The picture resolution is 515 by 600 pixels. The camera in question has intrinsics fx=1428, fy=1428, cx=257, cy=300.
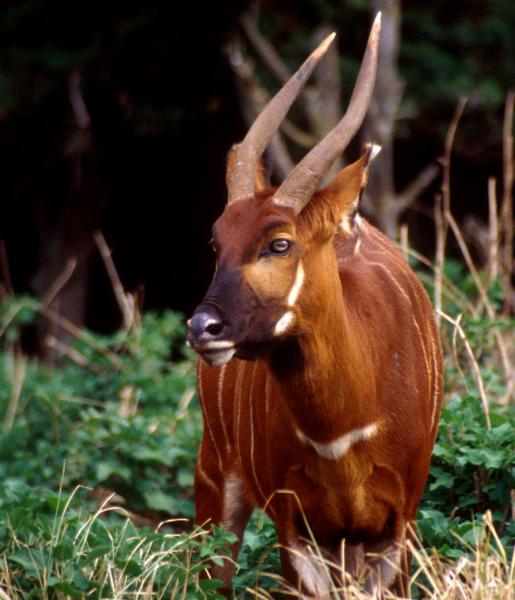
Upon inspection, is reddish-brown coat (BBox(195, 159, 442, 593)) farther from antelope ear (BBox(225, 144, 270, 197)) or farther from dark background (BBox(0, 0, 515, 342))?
dark background (BBox(0, 0, 515, 342))

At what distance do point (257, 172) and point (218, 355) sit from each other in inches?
37.4

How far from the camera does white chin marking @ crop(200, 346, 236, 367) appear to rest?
4.02 metres

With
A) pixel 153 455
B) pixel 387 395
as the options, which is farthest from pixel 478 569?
pixel 153 455

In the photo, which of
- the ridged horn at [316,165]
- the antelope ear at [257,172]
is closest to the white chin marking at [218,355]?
the ridged horn at [316,165]

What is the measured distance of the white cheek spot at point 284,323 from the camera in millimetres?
4156

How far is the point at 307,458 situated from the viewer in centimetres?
450

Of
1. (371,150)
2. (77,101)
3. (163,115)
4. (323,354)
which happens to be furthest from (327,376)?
(77,101)

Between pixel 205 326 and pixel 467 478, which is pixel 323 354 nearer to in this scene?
pixel 205 326

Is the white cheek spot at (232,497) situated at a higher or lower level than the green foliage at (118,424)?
higher

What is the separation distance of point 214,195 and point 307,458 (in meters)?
9.51

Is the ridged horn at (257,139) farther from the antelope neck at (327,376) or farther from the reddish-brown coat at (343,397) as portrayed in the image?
the antelope neck at (327,376)

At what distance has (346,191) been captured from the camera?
173 inches

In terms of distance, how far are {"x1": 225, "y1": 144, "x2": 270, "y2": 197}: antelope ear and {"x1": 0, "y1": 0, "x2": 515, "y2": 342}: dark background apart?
7067 millimetres

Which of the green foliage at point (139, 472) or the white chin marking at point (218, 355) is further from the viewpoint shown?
the green foliage at point (139, 472)
